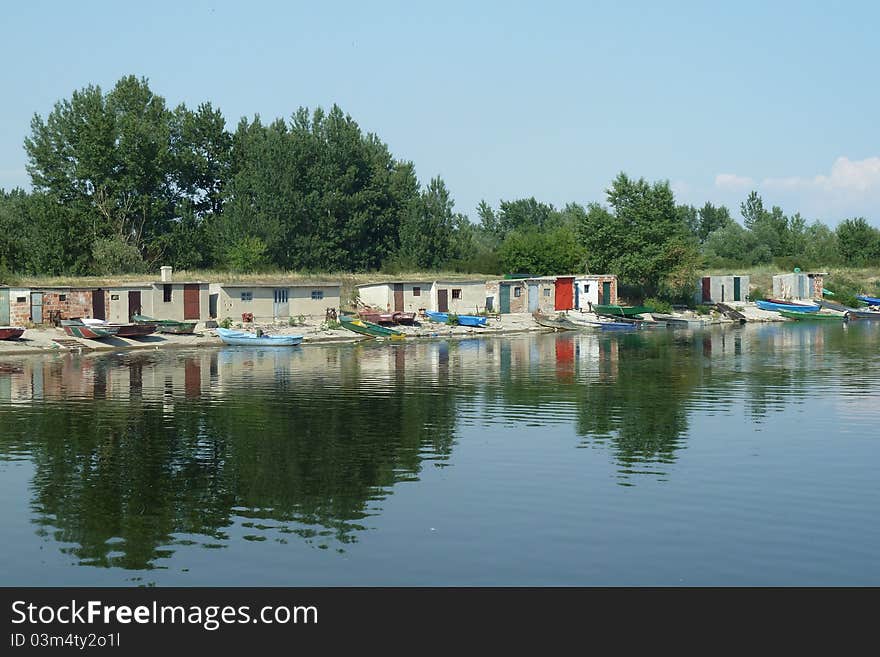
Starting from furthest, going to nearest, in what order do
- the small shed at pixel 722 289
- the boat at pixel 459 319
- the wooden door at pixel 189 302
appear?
the small shed at pixel 722 289, the boat at pixel 459 319, the wooden door at pixel 189 302

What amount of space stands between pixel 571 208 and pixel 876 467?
164865 mm

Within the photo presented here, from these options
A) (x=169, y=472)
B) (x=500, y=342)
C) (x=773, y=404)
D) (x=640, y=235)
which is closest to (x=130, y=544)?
(x=169, y=472)

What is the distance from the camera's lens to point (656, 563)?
19.5 metres

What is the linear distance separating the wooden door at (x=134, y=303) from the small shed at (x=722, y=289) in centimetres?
5639

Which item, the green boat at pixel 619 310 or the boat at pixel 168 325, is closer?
the boat at pixel 168 325

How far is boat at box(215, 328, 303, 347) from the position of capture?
71438mm

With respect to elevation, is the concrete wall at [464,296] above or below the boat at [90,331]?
above

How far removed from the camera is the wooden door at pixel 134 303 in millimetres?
74625

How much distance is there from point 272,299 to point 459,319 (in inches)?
604

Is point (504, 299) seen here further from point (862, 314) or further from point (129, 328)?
point (862, 314)

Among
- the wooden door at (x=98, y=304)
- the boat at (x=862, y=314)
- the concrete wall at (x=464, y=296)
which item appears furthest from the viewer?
the boat at (x=862, y=314)

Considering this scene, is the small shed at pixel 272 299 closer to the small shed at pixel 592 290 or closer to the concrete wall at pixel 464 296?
the concrete wall at pixel 464 296

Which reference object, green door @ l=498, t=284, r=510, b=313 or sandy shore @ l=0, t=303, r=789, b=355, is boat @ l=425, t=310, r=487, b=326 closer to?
sandy shore @ l=0, t=303, r=789, b=355

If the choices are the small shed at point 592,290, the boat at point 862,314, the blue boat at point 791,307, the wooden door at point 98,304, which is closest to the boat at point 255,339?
the wooden door at point 98,304
